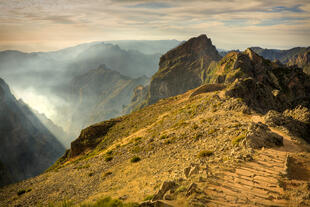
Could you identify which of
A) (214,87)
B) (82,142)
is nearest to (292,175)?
(82,142)

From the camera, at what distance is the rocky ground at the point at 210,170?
12.3 meters

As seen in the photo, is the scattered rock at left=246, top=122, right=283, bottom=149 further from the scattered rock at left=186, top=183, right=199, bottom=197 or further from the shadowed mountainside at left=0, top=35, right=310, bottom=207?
the scattered rock at left=186, top=183, right=199, bottom=197

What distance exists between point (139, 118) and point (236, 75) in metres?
66.7

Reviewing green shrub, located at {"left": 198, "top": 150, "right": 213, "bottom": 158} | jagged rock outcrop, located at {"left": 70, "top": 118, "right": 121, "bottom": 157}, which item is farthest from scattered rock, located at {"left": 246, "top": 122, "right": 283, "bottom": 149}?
jagged rock outcrop, located at {"left": 70, "top": 118, "right": 121, "bottom": 157}

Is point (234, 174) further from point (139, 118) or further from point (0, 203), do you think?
point (139, 118)

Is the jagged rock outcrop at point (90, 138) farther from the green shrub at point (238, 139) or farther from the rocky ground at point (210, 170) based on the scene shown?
the green shrub at point (238, 139)

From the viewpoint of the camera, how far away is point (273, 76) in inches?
4038

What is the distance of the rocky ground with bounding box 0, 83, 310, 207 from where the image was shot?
12.3 metres

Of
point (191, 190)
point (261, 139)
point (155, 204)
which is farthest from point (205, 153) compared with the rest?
point (155, 204)

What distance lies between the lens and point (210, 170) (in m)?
15.0

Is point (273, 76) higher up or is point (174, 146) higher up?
point (273, 76)

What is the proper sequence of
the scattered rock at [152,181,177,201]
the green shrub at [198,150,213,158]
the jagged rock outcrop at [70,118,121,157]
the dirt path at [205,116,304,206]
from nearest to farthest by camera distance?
1. the dirt path at [205,116,304,206]
2. the scattered rock at [152,181,177,201]
3. the green shrub at [198,150,213,158]
4. the jagged rock outcrop at [70,118,121,157]

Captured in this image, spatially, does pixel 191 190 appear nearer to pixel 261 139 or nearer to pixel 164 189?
pixel 164 189

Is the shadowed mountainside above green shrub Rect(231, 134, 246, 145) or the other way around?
the other way around
